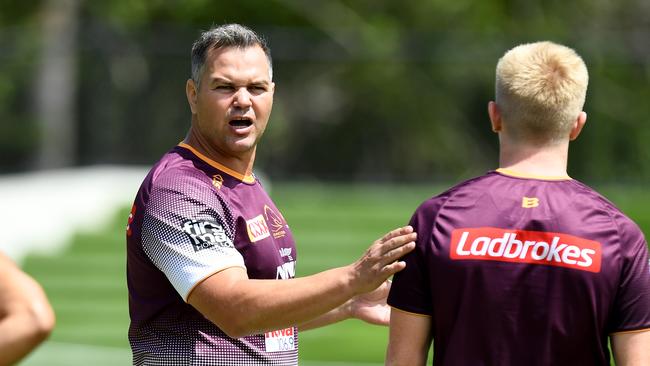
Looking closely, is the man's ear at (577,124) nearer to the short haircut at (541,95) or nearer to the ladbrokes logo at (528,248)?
the short haircut at (541,95)

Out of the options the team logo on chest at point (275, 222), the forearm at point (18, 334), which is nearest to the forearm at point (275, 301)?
the team logo on chest at point (275, 222)

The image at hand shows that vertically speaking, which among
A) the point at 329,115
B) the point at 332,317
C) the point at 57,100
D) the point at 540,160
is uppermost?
the point at 540,160

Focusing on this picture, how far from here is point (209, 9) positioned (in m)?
40.8

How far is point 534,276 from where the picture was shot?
4242 millimetres

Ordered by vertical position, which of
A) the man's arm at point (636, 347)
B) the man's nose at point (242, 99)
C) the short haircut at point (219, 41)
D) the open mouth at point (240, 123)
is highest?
the short haircut at point (219, 41)

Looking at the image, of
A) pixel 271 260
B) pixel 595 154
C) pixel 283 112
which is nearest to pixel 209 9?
pixel 283 112

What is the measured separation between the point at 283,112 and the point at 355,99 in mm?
2100

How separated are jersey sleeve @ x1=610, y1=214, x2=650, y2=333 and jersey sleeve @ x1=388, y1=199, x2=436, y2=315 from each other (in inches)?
25.1

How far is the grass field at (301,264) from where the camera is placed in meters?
12.8

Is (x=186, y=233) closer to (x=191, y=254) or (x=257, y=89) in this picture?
(x=191, y=254)

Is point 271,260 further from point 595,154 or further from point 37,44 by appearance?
point 37,44

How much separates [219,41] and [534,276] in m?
1.52

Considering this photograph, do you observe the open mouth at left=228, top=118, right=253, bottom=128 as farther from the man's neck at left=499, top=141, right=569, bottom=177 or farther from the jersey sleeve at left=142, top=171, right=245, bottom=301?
the man's neck at left=499, top=141, right=569, bottom=177

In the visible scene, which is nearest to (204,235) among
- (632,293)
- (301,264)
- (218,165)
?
(218,165)
